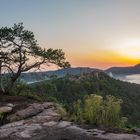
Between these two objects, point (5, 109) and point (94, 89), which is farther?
point (94, 89)

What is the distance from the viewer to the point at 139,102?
207ft

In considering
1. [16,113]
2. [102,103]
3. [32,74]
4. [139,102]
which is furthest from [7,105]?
[139,102]

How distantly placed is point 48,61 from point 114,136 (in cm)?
1020

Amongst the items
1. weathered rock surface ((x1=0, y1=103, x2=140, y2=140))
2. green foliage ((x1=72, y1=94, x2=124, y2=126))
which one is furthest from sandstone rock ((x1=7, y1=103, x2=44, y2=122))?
green foliage ((x1=72, y1=94, x2=124, y2=126))

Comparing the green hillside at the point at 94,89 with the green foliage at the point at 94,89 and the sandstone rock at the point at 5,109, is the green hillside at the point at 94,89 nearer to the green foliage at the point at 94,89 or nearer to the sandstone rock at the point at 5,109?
the green foliage at the point at 94,89

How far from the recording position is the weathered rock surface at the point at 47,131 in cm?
Result: 861

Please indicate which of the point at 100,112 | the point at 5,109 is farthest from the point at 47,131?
the point at 5,109

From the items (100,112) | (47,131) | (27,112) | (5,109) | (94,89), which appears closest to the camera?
(47,131)

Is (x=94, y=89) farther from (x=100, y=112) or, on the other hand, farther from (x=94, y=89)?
(x=100, y=112)

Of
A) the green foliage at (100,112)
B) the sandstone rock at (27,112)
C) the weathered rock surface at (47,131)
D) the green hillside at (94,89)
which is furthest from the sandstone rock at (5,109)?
the green hillside at (94,89)

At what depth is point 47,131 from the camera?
924 cm

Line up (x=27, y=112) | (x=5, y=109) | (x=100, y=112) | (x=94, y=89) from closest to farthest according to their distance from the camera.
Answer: (x=100, y=112)
(x=27, y=112)
(x=5, y=109)
(x=94, y=89)

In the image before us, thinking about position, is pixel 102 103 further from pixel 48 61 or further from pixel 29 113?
pixel 48 61

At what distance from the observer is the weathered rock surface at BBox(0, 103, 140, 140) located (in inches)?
339
